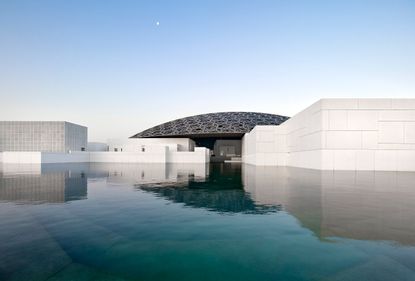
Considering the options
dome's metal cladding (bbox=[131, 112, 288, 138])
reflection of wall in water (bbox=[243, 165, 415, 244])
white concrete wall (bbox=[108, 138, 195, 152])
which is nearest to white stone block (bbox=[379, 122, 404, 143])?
reflection of wall in water (bbox=[243, 165, 415, 244])

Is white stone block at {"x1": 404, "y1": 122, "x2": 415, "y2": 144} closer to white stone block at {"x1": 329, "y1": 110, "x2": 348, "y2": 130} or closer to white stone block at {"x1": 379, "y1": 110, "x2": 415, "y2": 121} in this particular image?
white stone block at {"x1": 379, "y1": 110, "x2": 415, "y2": 121}

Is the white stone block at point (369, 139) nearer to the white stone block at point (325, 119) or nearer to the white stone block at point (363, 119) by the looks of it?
the white stone block at point (363, 119)

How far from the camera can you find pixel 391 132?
921 inches

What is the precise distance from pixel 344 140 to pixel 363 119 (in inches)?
103

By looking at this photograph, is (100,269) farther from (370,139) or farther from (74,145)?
(74,145)

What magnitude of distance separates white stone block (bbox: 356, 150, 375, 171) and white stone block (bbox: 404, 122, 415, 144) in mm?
3221

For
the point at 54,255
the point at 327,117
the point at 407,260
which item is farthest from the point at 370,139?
the point at 54,255

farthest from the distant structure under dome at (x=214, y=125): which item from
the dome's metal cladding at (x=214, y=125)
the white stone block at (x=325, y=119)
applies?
the white stone block at (x=325, y=119)

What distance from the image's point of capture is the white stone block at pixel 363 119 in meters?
23.5

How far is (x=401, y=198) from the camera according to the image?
9141 mm

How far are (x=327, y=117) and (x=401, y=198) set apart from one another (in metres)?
15.9

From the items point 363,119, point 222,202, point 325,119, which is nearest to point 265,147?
point 325,119

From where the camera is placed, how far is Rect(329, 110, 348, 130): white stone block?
78.1 feet

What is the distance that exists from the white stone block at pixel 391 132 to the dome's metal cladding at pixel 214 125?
40.2m
